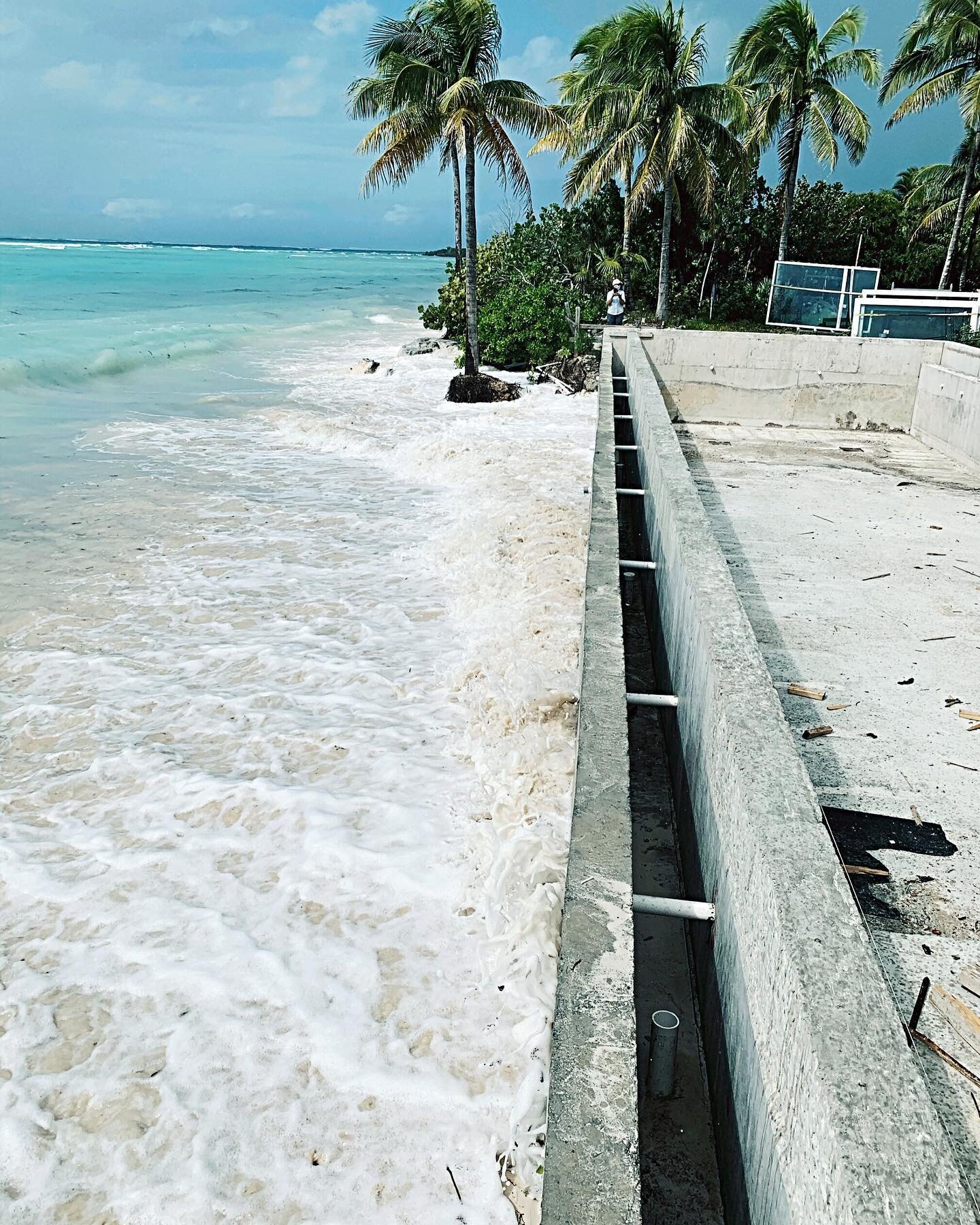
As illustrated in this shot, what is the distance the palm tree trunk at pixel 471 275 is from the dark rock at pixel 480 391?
924 mm

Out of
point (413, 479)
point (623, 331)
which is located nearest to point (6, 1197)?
point (413, 479)

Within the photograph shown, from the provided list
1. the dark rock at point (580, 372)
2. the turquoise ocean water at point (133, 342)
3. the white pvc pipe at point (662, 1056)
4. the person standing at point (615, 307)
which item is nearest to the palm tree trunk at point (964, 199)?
the person standing at point (615, 307)

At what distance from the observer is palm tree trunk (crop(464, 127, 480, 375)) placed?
20750 mm

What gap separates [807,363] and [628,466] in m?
4.45

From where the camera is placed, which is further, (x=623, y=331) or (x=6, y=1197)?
(x=623, y=331)

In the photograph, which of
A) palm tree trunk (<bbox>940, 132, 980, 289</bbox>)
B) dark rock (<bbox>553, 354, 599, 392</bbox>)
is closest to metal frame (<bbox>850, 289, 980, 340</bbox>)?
dark rock (<bbox>553, 354, 599, 392</bbox>)

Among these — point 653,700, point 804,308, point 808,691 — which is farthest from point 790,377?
point 653,700

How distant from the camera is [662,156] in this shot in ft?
79.1

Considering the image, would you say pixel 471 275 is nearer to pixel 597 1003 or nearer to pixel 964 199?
pixel 964 199

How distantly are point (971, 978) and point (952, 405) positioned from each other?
9.90m

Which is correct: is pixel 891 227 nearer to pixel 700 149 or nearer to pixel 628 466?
pixel 700 149

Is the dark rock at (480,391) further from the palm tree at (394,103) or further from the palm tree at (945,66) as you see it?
the palm tree at (945,66)

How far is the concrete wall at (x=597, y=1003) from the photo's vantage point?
180cm

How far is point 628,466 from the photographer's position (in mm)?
9781
